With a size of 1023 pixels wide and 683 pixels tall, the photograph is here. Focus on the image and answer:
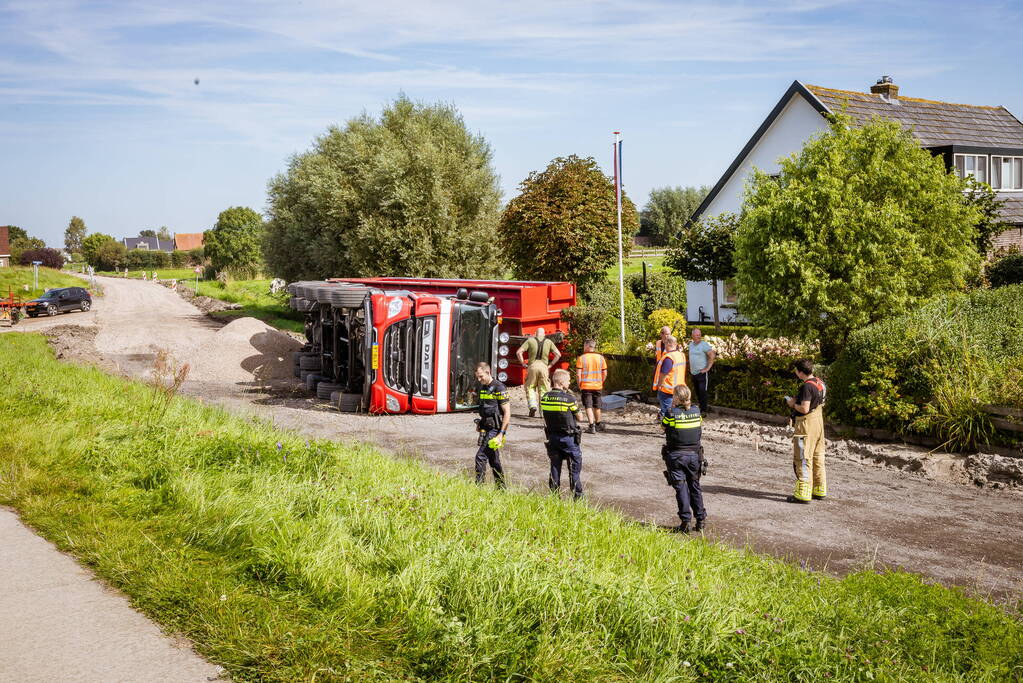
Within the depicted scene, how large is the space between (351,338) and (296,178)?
61.3ft

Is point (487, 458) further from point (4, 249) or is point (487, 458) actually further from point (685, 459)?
point (4, 249)

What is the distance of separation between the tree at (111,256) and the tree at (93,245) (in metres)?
1.55

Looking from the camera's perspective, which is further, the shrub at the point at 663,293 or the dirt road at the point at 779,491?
the shrub at the point at 663,293

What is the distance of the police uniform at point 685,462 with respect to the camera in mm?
8391

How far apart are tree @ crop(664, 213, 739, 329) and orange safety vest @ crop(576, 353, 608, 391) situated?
37.3 ft

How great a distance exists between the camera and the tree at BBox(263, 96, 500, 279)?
2927 centimetres

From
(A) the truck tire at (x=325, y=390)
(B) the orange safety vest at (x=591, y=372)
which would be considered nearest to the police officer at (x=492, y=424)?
(B) the orange safety vest at (x=591, y=372)

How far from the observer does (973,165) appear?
29.4 m

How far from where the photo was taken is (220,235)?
8069cm

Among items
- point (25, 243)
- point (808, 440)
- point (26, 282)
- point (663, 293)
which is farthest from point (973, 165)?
point (25, 243)

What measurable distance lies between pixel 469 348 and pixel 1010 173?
24659 mm

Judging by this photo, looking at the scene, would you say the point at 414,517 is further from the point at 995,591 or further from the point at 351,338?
the point at 351,338

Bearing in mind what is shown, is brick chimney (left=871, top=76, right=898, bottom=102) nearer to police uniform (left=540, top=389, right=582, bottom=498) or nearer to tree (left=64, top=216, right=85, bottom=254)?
police uniform (left=540, top=389, right=582, bottom=498)

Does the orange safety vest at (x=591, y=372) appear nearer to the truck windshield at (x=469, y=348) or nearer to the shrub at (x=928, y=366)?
the truck windshield at (x=469, y=348)
